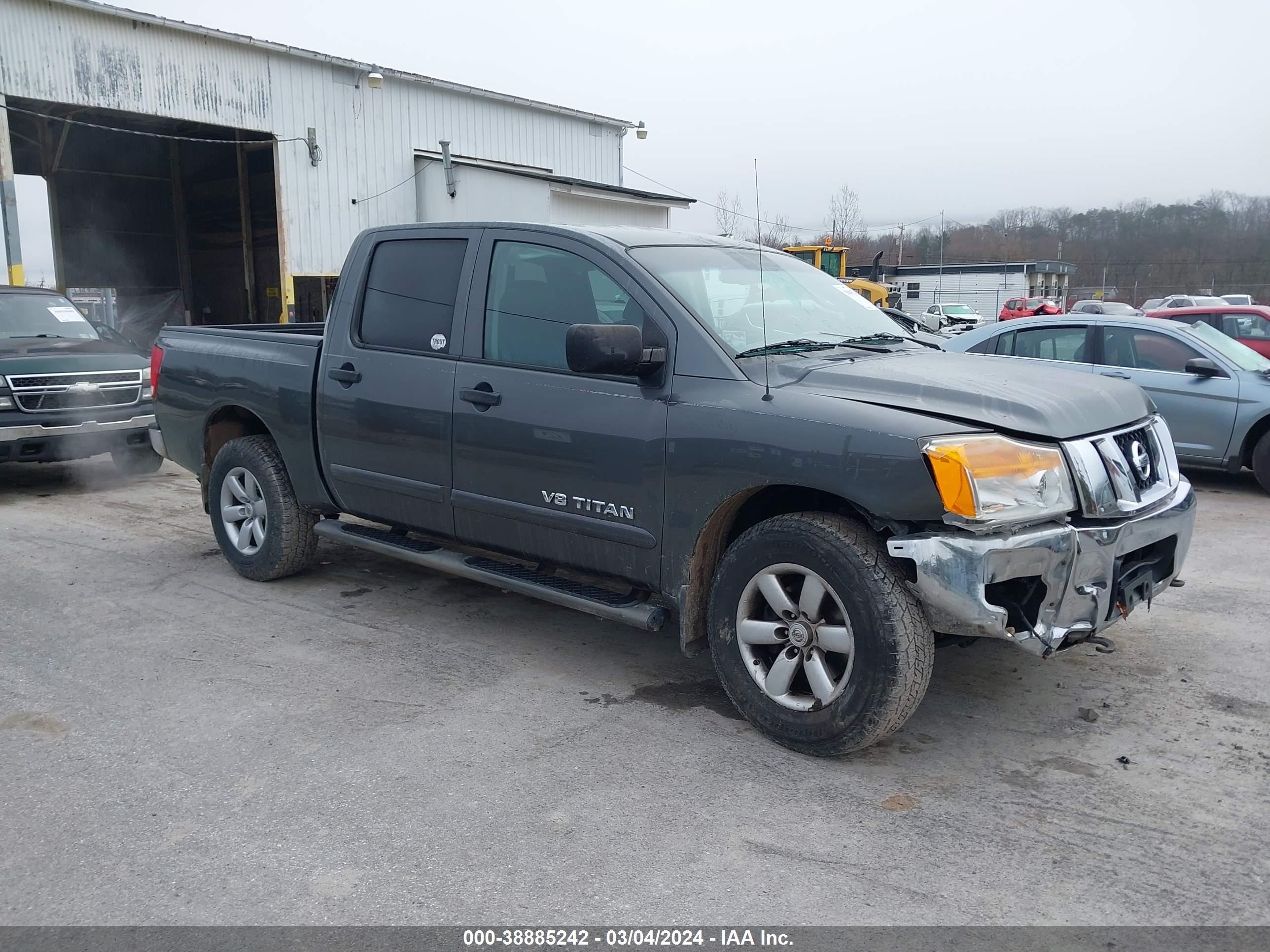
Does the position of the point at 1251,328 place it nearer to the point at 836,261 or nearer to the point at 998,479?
the point at 998,479


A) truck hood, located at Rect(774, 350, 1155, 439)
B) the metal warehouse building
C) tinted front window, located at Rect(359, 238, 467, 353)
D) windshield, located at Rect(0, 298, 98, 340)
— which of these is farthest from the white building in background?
truck hood, located at Rect(774, 350, 1155, 439)

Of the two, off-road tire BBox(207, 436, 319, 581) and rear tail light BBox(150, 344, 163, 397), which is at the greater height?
rear tail light BBox(150, 344, 163, 397)

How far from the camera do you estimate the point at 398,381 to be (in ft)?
16.2

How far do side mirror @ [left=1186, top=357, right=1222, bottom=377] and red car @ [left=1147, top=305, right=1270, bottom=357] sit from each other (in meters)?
4.62

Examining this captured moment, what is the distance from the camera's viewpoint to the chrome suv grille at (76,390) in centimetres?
856

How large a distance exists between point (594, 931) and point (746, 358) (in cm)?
220

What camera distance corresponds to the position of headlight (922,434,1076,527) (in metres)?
3.28

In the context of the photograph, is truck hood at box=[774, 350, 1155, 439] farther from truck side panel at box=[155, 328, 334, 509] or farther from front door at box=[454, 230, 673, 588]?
truck side panel at box=[155, 328, 334, 509]

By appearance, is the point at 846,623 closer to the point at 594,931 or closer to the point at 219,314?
the point at 594,931

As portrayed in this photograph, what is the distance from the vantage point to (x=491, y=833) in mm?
3170

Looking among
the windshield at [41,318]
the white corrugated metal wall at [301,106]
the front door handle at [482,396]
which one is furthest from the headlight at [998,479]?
the white corrugated metal wall at [301,106]

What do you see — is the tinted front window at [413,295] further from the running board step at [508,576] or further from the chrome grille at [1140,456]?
the chrome grille at [1140,456]

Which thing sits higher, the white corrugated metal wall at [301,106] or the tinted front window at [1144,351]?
the white corrugated metal wall at [301,106]

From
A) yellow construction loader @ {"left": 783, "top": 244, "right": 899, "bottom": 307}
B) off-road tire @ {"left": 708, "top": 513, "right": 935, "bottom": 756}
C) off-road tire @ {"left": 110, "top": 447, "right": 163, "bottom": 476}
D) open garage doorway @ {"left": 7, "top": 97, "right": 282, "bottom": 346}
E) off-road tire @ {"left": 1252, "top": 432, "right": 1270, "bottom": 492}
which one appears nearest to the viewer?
off-road tire @ {"left": 708, "top": 513, "right": 935, "bottom": 756}
